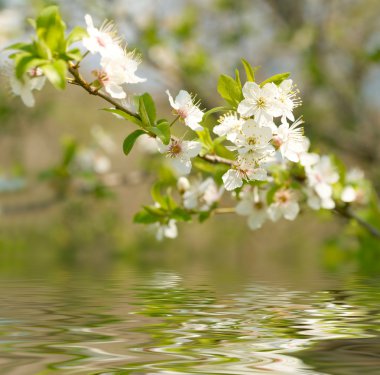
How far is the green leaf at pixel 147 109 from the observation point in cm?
102

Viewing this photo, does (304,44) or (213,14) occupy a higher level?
(213,14)

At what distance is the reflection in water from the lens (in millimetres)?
620

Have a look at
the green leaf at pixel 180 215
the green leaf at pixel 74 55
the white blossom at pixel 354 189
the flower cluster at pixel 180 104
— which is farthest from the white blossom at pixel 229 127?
the white blossom at pixel 354 189

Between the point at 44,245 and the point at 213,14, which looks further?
the point at 44,245

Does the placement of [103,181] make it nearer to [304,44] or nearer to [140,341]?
[304,44]

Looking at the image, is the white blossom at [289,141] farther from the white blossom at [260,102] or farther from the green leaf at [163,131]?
the green leaf at [163,131]

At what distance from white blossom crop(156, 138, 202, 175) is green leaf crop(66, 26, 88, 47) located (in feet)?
0.60

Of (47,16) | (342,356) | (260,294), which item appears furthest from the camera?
(260,294)

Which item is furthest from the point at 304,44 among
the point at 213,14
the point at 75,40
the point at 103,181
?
the point at 75,40

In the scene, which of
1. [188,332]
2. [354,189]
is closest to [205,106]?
[354,189]

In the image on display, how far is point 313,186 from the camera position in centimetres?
151

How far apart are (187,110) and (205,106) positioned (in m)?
2.73

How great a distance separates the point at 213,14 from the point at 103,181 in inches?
80.6

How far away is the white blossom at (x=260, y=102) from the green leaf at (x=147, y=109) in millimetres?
124
